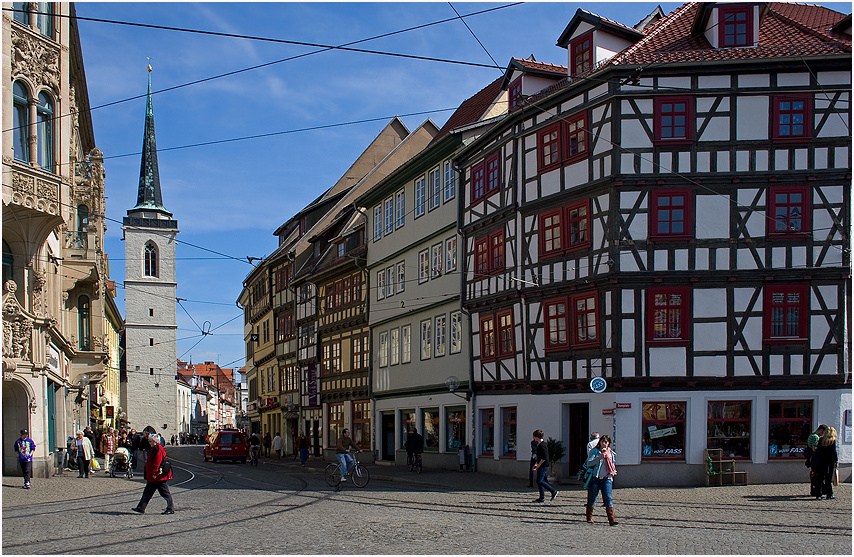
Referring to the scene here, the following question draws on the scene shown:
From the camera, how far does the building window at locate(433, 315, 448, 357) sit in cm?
3516

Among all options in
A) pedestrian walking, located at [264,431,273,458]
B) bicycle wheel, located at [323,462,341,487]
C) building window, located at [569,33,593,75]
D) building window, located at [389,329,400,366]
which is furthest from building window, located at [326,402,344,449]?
building window, located at [569,33,593,75]

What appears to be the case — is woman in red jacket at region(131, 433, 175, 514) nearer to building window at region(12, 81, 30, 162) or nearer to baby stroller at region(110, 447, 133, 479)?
building window at region(12, 81, 30, 162)

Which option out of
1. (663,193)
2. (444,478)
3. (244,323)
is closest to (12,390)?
(444,478)

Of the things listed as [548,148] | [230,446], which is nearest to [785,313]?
[548,148]

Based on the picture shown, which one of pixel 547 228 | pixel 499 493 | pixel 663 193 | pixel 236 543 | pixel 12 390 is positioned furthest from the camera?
pixel 12 390

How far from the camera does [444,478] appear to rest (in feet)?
95.7

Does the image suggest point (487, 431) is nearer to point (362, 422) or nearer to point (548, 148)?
point (548, 148)

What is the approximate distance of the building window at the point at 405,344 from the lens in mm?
38750

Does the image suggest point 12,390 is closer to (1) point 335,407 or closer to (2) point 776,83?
(1) point 335,407

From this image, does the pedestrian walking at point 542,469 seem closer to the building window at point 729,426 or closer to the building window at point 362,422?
the building window at point 729,426

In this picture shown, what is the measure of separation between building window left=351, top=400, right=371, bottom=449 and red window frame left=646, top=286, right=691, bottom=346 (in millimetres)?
21002

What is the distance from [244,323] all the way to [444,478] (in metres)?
58.5

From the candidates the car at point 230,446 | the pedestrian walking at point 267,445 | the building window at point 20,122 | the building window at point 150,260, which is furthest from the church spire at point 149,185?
the building window at point 20,122

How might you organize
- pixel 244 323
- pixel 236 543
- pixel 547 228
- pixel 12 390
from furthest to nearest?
pixel 244 323 < pixel 12 390 < pixel 547 228 < pixel 236 543
